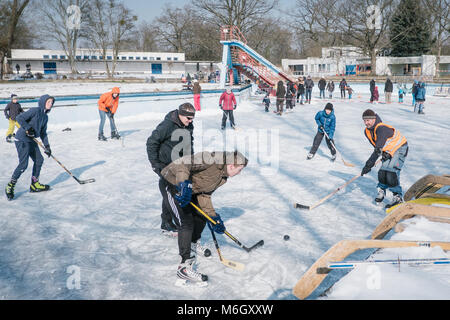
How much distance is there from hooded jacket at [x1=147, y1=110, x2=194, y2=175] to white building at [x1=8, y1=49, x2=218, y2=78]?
42.2 metres

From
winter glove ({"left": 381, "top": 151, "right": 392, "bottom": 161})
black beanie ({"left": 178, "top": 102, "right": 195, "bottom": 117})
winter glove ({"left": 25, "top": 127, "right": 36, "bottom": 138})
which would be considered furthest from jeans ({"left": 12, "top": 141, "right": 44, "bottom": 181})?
winter glove ({"left": 381, "top": 151, "right": 392, "bottom": 161})

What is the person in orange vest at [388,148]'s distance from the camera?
16.9ft

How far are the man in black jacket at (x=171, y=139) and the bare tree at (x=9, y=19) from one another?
2990 centimetres

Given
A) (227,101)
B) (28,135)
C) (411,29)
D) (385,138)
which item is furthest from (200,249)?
(411,29)

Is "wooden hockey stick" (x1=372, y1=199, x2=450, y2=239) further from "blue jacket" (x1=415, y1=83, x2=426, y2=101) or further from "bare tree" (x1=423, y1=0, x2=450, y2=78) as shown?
"bare tree" (x1=423, y1=0, x2=450, y2=78)

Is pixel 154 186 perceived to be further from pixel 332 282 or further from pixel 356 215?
pixel 332 282

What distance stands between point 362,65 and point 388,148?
150 ft

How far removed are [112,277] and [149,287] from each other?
449 millimetres

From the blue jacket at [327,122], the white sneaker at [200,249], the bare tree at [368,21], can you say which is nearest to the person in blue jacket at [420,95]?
the blue jacket at [327,122]

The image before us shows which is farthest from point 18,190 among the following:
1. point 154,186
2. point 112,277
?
point 112,277

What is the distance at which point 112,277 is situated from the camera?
3521 mm

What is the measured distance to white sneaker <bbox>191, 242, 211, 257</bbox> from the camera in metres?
3.94

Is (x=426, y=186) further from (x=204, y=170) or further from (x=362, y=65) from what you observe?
(x=362, y=65)

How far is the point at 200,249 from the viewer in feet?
13.2
